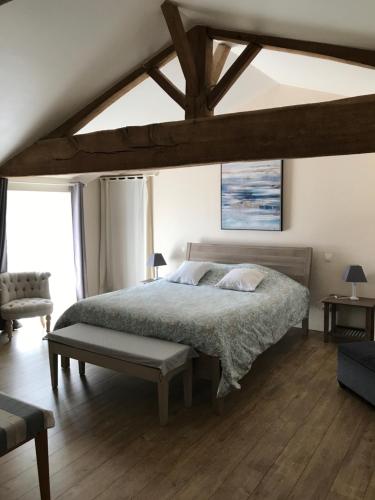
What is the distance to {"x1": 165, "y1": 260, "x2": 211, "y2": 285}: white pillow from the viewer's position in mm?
5074

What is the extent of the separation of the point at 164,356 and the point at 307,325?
2489 millimetres

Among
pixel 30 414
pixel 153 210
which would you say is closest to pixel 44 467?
pixel 30 414

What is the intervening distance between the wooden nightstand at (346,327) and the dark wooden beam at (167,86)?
265 centimetres

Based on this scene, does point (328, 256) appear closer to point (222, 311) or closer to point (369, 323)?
point (369, 323)

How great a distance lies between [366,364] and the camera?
130 inches

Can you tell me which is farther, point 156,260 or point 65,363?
point 156,260

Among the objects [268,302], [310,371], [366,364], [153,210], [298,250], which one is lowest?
[310,371]

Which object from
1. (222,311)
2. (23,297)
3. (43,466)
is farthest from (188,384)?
(23,297)

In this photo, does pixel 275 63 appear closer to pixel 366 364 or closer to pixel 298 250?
pixel 298 250

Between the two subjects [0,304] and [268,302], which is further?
[0,304]

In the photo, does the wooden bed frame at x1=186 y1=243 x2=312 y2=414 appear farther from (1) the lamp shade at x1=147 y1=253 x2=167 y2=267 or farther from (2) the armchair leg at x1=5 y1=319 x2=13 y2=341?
(2) the armchair leg at x1=5 y1=319 x2=13 y2=341

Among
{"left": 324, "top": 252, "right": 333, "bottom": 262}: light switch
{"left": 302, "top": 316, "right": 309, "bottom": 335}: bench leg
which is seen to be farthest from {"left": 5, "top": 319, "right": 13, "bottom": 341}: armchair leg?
{"left": 324, "top": 252, "right": 333, "bottom": 262}: light switch

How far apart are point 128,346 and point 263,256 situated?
2.51 meters

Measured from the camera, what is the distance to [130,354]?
3.25 m
